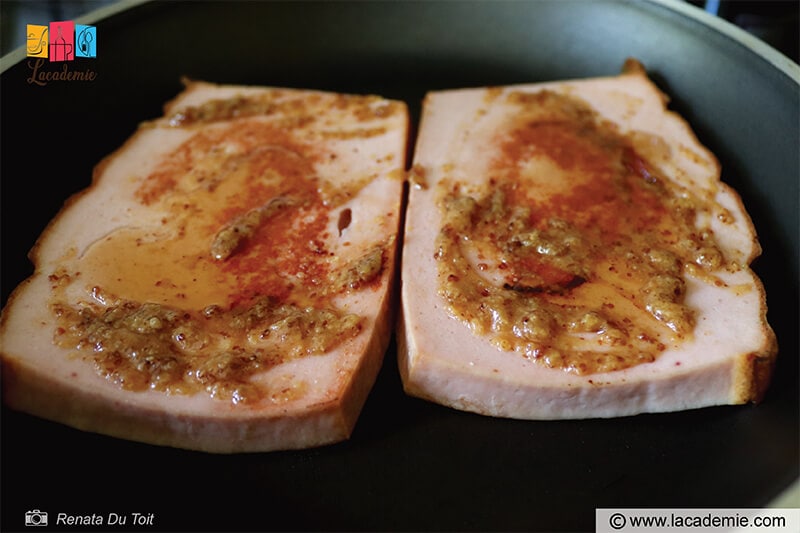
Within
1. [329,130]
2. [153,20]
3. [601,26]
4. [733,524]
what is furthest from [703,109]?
[153,20]

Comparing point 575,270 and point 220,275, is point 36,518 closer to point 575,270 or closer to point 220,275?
point 220,275

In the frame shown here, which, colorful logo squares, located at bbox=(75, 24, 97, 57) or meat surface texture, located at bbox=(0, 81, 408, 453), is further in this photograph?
colorful logo squares, located at bbox=(75, 24, 97, 57)

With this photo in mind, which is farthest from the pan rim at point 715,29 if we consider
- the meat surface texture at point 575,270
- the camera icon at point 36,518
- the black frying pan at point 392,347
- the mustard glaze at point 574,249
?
the camera icon at point 36,518

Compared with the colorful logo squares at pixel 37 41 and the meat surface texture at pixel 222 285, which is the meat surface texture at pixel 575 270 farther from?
the colorful logo squares at pixel 37 41

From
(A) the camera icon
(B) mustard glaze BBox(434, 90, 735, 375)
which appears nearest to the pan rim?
(B) mustard glaze BBox(434, 90, 735, 375)

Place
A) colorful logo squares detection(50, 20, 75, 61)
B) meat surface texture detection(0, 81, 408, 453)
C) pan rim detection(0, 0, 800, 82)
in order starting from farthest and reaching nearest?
1. colorful logo squares detection(50, 20, 75, 61)
2. pan rim detection(0, 0, 800, 82)
3. meat surface texture detection(0, 81, 408, 453)

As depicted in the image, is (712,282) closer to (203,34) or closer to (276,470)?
(276,470)

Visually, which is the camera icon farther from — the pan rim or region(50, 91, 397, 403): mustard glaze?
the pan rim
